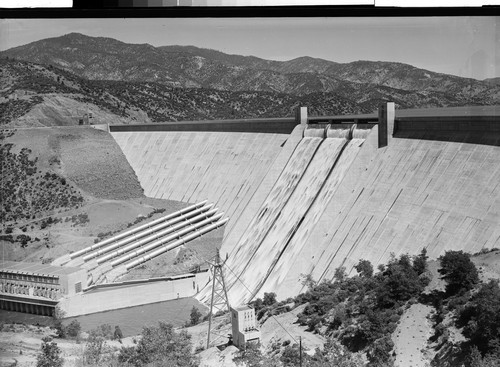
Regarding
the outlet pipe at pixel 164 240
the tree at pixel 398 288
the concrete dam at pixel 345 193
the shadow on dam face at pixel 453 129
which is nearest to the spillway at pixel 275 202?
the concrete dam at pixel 345 193

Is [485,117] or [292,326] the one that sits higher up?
[485,117]

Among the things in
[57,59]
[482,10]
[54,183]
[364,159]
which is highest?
[482,10]

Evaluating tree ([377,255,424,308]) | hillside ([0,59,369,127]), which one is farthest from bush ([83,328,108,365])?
hillside ([0,59,369,127])

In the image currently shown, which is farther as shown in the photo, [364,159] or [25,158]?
[25,158]

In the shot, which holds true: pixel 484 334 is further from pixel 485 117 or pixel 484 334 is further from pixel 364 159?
pixel 364 159

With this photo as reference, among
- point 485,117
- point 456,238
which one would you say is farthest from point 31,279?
point 485,117

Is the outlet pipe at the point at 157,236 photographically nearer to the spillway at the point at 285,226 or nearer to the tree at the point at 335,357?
the spillway at the point at 285,226
